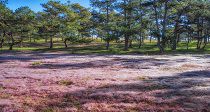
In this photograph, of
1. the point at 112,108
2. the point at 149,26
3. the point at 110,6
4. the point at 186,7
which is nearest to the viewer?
the point at 112,108

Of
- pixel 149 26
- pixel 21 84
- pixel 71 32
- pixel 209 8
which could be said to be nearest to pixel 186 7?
pixel 209 8

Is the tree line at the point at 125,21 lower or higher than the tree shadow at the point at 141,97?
higher

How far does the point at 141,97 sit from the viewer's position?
58.8ft

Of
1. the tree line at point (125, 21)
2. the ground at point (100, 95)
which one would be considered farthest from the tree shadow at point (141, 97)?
the tree line at point (125, 21)

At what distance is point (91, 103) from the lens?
54.0 ft

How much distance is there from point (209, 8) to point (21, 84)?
8485 cm

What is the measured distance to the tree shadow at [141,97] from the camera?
1580 centimetres

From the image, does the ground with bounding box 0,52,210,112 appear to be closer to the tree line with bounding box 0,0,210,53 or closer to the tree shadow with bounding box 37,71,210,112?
the tree shadow with bounding box 37,71,210,112

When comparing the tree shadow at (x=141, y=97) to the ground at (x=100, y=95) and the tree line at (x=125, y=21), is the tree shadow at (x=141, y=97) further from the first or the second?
the tree line at (x=125, y=21)

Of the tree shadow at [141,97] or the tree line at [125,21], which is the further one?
the tree line at [125,21]

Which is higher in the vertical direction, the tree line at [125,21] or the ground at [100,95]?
the tree line at [125,21]

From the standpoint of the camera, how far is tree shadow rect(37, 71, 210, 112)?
1580 cm

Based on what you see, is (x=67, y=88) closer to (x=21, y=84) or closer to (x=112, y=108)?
(x=21, y=84)

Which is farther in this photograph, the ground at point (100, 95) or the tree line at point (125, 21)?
the tree line at point (125, 21)
